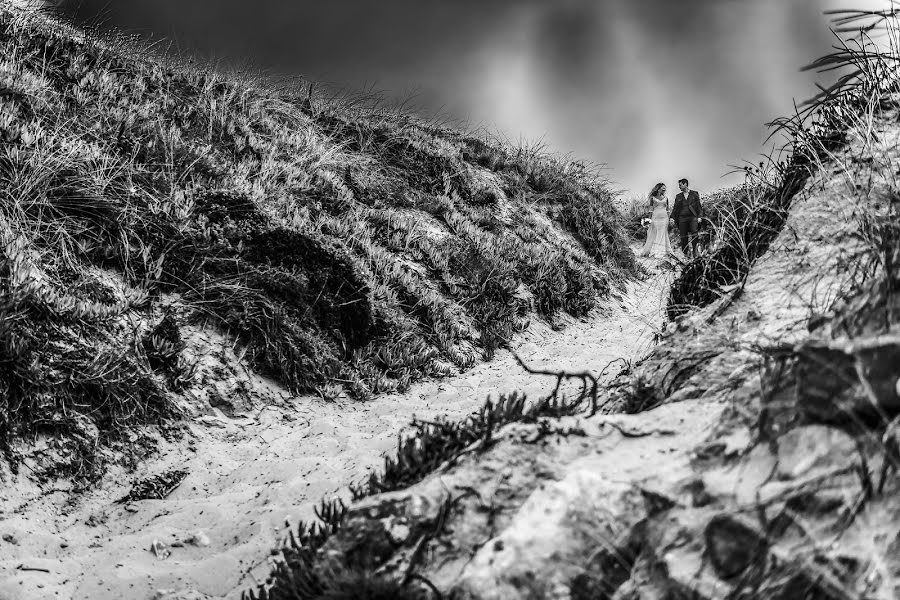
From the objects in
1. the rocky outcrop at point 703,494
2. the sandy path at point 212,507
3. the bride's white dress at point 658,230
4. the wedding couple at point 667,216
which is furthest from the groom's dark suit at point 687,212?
the rocky outcrop at point 703,494

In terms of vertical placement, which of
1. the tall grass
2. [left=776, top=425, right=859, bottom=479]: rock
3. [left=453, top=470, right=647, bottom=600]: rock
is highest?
the tall grass

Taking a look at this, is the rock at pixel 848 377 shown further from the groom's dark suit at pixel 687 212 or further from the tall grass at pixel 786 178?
the groom's dark suit at pixel 687 212

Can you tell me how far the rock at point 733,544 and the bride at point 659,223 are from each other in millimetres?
15263

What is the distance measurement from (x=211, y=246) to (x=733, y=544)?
19.7 feet

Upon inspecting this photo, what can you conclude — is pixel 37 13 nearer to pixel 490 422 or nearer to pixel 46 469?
pixel 46 469

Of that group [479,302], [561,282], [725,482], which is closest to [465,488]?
[725,482]

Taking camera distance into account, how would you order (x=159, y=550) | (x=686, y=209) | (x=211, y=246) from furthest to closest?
1. (x=686, y=209)
2. (x=211, y=246)
3. (x=159, y=550)

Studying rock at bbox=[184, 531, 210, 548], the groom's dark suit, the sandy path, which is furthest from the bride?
rock at bbox=[184, 531, 210, 548]

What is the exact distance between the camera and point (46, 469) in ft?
13.9

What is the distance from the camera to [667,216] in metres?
16.9

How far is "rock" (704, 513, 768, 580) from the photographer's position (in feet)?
5.82

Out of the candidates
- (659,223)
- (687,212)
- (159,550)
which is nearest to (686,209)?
(687,212)

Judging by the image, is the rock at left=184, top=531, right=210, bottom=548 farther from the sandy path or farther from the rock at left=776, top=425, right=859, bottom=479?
the rock at left=776, top=425, right=859, bottom=479

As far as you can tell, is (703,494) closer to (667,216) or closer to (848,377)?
(848,377)
